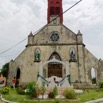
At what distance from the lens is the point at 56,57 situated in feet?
112

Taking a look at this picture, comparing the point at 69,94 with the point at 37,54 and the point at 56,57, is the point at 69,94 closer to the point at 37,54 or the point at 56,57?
the point at 56,57

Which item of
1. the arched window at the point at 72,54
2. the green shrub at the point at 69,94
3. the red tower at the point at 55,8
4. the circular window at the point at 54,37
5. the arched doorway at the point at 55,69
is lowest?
the green shrub at the point at 69,94

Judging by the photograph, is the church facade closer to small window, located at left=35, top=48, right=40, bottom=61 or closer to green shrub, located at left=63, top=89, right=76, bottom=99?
small window, located at left=35, top=48, right=40, bottom=61

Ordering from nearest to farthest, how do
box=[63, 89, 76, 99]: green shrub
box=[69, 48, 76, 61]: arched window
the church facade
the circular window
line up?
box=[63, 89, 76, 99]: green shrub → the church facade → box=[69, 48, 76, 61]: arched window → the circular window

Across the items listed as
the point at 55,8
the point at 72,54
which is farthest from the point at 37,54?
the point at 55,8

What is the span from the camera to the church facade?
108 feet

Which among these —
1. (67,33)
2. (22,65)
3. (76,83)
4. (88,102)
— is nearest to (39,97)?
(88,102)

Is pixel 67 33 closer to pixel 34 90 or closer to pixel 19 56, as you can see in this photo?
pixel 19 56

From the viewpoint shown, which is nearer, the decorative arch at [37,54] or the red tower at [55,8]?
the decorative arch at [37,54]

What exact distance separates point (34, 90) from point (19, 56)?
18031 millimetres

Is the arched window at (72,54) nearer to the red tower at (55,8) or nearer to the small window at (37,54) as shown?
the small window at (37,54)

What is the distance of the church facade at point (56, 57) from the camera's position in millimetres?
32844

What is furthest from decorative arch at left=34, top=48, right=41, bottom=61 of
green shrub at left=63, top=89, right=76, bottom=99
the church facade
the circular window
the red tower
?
green shrub at left=63, top=89, right=76, bottom=99

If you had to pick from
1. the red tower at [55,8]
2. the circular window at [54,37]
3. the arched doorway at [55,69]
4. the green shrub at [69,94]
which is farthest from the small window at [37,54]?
the green shrub at [69,94]
